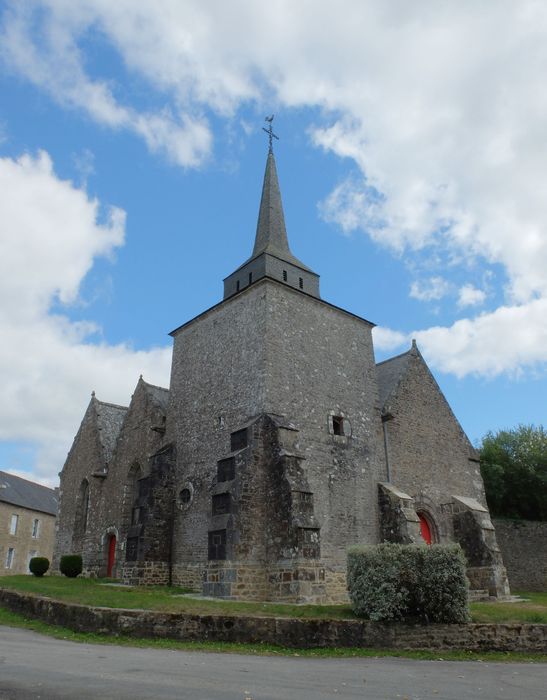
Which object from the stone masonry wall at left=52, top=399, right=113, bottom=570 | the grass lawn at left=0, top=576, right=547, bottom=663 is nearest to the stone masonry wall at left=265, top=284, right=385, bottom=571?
the grass lawn at left=0, top=576, right=547, bottom=663

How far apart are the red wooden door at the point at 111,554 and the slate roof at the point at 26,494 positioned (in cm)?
1696

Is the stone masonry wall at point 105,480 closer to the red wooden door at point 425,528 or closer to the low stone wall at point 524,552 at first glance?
the red wooden door at point 425,528

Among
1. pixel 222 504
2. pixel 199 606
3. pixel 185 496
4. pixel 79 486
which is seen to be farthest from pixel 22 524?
pixel 199 606

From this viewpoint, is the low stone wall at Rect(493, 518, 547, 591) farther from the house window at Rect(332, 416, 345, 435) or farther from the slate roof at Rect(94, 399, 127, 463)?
the slate roof at Rect(94, 399, 127, 463)

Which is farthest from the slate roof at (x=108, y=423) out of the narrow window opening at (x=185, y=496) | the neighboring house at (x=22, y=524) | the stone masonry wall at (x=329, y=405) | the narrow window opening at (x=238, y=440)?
the neighboring house at (x=22, y=524)

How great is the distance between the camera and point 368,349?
20.7 meters

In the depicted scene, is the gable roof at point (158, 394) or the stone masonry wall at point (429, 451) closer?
the stone masonry wall at point (429, 451)

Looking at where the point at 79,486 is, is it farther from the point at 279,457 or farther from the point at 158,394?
the point at 279,457

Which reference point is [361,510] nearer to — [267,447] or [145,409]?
[267,447]

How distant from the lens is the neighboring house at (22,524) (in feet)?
118

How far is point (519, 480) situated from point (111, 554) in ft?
63.9

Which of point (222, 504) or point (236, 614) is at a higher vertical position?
point (222, 504)

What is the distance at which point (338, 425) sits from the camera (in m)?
18.4

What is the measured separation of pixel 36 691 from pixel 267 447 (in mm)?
10381
